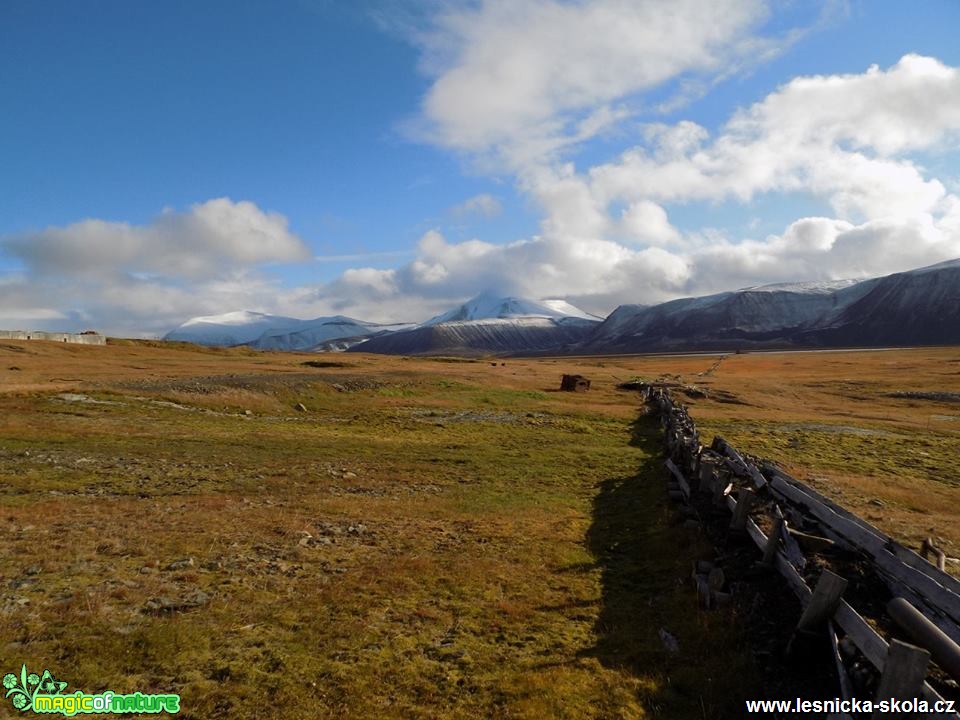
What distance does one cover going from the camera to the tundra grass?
26.1 ft

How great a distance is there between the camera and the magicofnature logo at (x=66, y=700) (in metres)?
7.01

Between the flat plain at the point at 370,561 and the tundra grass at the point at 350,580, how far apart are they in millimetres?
54

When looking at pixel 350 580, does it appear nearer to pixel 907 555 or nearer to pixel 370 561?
pixel 370 561

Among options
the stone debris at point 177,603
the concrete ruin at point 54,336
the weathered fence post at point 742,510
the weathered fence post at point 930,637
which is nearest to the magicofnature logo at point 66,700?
the stone debris at point 177,603

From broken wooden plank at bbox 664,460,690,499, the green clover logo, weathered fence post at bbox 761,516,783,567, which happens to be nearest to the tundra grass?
the green clover logo

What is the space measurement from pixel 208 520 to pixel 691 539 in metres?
12.8

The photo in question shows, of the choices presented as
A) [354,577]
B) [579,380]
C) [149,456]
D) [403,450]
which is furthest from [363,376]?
[354,577]

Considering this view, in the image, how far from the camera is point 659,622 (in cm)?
1036

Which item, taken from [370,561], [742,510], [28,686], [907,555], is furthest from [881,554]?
[28,686]

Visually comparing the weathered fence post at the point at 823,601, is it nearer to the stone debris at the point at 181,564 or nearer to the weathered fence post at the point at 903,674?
the weathered fence post at the point at 903,674

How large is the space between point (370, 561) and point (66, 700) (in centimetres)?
633

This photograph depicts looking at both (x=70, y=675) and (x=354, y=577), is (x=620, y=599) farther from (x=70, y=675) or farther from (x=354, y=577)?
(x=70, y=675)

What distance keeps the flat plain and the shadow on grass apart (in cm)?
5

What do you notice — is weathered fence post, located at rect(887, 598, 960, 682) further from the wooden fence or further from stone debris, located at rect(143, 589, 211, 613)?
stone debris, located at rect(143, 589, 211, 613)
